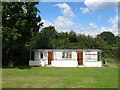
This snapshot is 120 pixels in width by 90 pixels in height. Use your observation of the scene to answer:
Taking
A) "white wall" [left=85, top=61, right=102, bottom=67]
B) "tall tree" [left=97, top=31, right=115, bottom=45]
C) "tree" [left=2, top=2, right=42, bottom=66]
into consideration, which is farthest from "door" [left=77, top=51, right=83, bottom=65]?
"tall tree" [left=97, top=31, right=115, bottom=45]

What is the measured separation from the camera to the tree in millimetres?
34625

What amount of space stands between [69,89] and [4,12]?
19.4 m

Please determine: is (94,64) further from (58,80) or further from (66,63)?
(58,80)

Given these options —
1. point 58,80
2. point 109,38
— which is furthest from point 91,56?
A: point 109,38

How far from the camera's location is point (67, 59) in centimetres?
4203

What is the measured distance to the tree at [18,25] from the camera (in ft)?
114

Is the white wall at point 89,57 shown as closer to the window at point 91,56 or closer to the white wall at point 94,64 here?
the window at point 91,56

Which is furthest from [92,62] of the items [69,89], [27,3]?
[69,89]

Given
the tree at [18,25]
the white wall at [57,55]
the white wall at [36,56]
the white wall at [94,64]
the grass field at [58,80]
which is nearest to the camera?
the grass field at [58,80]

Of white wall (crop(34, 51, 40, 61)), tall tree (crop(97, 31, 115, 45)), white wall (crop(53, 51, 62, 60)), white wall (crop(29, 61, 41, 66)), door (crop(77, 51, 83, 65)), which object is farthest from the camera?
tall tree (crop(97, 31, 115, 45))

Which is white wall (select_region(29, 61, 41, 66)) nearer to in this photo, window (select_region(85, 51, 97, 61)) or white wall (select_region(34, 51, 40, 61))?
white wall (select_region(34, 51, 40, 61))

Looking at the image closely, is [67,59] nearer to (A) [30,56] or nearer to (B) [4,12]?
(A) [30,56]

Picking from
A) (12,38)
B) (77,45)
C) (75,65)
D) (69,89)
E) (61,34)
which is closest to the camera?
(69,89)

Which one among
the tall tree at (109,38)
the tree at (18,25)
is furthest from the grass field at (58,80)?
the tall tree at (109,38)
